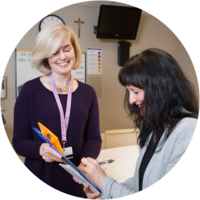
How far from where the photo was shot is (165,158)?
2.63 feet

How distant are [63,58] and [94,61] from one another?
184 cm

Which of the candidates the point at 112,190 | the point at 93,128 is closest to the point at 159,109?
the point at 112,190

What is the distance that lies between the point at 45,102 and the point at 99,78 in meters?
1.90

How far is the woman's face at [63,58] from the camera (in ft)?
3.69

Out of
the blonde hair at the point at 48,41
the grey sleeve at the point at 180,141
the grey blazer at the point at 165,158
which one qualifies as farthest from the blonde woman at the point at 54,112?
the grey sleeve at the point at 180,141

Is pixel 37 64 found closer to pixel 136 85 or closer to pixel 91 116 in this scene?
pixel 91 116

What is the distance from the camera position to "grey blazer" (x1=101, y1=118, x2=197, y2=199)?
30.7 inches

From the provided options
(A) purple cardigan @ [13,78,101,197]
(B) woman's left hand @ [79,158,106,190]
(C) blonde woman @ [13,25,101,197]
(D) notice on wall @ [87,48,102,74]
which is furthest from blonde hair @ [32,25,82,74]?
(D) notice on wall @ [87,48,102,74]

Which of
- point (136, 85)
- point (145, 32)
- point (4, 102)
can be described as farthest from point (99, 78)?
point (136, 85)

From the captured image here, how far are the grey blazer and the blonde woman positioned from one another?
347 millimetres

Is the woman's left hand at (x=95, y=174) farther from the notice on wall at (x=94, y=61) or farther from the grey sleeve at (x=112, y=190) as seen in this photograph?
the notice on wall at (x=94, y=61)

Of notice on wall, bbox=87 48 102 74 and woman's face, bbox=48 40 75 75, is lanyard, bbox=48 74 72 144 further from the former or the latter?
notice on wall, bbox=87 48 102 74

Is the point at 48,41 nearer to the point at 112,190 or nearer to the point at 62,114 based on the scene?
the point at 62,114

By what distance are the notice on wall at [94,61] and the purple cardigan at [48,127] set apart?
1.68m
